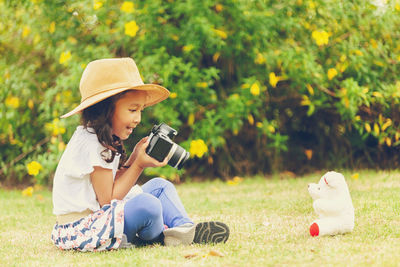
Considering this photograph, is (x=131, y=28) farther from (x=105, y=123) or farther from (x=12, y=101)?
(x=105, y=123)

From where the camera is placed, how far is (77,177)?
287 centimetres

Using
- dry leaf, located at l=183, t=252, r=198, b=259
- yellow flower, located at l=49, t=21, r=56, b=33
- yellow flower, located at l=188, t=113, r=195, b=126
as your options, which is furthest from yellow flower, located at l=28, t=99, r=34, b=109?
dry leaf, located at l=183, t=252, r=198, b=259

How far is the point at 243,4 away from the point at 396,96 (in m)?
1.68

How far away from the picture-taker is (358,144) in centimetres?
621

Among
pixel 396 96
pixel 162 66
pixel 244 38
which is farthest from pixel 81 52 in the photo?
pixel 396 96

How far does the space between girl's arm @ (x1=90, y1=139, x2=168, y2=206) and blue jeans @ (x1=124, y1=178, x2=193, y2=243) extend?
99 millimetres

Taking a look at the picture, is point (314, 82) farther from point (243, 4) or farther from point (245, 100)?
point (243, 4)

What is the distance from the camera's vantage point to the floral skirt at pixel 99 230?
2.81 metres

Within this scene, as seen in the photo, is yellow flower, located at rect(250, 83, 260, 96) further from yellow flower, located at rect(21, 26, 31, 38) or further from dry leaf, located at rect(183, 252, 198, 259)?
dry leaf, located at rect(183, 252, 198, 259)

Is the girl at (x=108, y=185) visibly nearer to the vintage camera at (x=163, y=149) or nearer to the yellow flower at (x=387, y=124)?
the vintage camera at (x=163, y=149)

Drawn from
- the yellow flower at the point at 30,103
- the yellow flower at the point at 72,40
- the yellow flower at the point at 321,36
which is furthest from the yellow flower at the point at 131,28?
the yellow flower at the point at 321,36

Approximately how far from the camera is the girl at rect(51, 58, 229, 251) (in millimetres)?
2828

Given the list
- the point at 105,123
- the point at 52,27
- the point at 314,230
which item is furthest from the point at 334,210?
the point at 52,27

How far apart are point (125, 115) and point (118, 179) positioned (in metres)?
0.33
